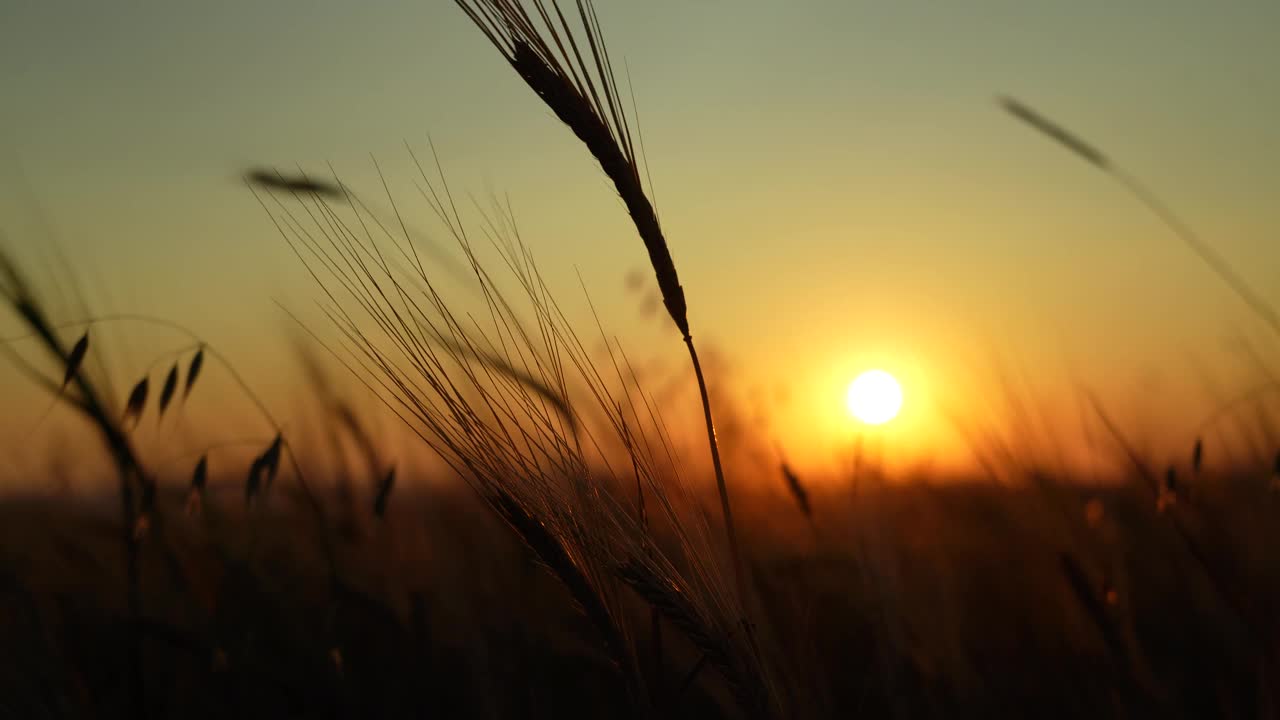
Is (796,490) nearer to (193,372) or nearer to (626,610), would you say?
(626,610)

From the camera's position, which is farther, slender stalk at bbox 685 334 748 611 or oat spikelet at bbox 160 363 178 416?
oat spikelet at bbox 160 363 178 416

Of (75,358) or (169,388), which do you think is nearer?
(75,358)

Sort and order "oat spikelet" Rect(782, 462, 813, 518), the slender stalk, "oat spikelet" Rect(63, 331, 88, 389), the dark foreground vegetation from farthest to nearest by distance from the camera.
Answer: "oat spikelet" Rect(782, 462, 813, 518) < the dark foreground vegetation < "oat spikelet" Rect(63, 331, 88, 389) < the slender stalk

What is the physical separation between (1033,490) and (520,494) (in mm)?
987

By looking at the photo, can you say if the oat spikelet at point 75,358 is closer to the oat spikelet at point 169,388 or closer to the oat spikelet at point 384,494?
the oat spikelet at point 169,388

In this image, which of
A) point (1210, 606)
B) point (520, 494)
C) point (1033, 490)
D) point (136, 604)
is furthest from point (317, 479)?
point (1210, 606)

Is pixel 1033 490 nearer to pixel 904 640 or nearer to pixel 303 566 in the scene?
pixel 904 640

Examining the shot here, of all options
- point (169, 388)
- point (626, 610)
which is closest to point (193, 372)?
point (169, 388)

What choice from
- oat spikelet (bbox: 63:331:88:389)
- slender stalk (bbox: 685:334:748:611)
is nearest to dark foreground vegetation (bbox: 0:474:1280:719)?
slender stalk (bbox: 685:334:748:611)

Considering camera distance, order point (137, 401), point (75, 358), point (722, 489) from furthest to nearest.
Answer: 1. point (137, 401)
2. point (75, 358)
3. point (722, 489)

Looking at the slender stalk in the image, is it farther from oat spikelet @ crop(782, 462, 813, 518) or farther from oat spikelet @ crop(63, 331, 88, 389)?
oat spikelet @ crop(63, 331, 88, 389)

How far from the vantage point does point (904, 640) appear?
4.73 feet

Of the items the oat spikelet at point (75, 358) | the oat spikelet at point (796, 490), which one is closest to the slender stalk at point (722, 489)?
the oat spikelet at point (796, 490)

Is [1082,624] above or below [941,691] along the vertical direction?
above
